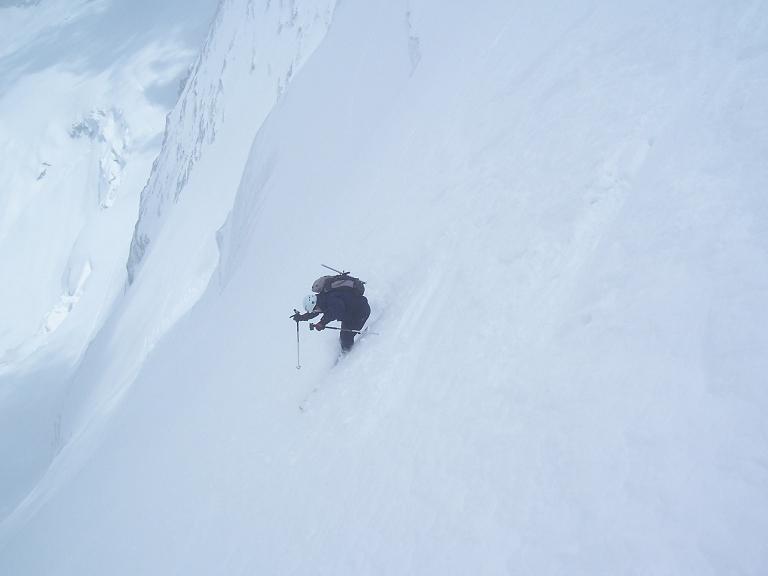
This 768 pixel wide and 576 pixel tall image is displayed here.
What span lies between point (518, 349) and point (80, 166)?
17751 cm

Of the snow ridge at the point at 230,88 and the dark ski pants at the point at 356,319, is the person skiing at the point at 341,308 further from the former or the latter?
the snow ridge at the point at 230,88

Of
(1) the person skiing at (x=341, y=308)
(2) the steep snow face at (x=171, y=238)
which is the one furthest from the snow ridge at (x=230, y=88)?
(1) the person skiing at (x=341, y=308)

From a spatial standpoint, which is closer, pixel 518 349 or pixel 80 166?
pixel 518 349

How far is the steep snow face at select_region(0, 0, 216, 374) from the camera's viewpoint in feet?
340

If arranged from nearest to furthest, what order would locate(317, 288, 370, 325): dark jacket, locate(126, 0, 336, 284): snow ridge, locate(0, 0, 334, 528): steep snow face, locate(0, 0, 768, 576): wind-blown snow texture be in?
locate(0, 0, 768, 576): wind-blown snow texture, locate(317, 288, 370, 325): dark jacket, locate(0, 0, 334, 528): steep snow face, locate(126, 0, 336, 284): snow ridge

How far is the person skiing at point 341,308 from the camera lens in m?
6.58

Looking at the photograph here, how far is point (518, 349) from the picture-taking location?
4.41m

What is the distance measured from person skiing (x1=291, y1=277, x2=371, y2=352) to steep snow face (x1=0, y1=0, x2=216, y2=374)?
7717cm

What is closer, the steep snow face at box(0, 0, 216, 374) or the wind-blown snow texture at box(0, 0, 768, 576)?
the wind-blown snow texture at box(0, 0, 768, 576)

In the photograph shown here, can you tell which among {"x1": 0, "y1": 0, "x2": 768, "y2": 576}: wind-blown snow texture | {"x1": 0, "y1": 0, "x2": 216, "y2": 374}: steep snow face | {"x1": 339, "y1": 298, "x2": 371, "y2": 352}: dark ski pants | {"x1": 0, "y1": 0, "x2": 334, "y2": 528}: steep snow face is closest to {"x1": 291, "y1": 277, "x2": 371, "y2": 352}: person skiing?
{"x1": 339, "y1": 298, "x2": 371, "y2": 352}: dark ski pants

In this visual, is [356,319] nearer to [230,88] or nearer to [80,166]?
[230,88]

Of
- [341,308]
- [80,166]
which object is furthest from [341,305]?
[80,166]

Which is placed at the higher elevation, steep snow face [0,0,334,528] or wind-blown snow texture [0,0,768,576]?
steep snow face [0,0,334,528]

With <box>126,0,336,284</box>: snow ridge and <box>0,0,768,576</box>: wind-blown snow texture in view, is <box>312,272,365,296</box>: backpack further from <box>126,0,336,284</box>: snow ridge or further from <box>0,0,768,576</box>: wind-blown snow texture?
<box>126,0,336,284</box>: snow ridge
